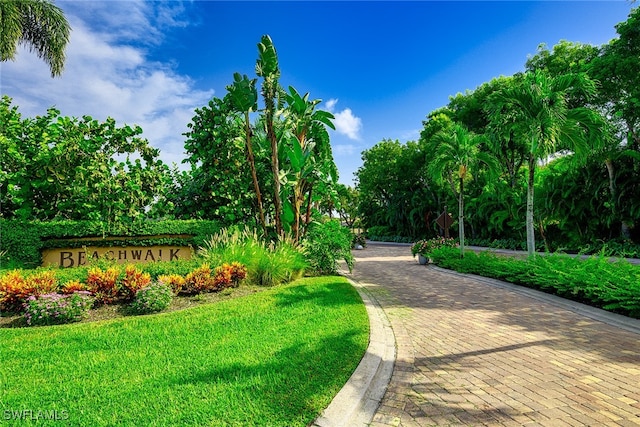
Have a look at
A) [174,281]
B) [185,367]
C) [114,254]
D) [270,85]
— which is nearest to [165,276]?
[174,281]

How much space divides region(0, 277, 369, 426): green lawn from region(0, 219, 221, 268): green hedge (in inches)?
200

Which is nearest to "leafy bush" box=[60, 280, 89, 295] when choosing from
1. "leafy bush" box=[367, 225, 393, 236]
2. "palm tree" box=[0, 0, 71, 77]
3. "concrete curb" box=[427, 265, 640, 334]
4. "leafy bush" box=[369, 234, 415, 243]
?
"concrete curb" box=[427, 265, 640, 334]

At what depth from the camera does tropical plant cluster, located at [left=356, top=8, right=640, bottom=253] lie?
10.4 m

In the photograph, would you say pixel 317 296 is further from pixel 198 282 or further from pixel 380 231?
pixel 380 231

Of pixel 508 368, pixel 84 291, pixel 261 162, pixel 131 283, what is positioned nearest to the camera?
pixel 508 368

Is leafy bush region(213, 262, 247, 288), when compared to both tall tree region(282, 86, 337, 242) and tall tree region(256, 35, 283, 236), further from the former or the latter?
tall tree region(282, 86, 337, 242)

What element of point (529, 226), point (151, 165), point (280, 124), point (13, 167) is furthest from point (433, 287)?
point (13, 167)

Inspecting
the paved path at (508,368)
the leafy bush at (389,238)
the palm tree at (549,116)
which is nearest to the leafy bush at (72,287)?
the paved path at (508,368)

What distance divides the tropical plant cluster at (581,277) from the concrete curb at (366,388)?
192 inches

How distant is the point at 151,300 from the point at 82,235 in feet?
17.0

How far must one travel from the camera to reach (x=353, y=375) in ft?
13.1

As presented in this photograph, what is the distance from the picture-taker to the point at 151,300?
638cm

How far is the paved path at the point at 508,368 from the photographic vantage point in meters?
3.26

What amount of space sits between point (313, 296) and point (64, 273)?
5.22m
